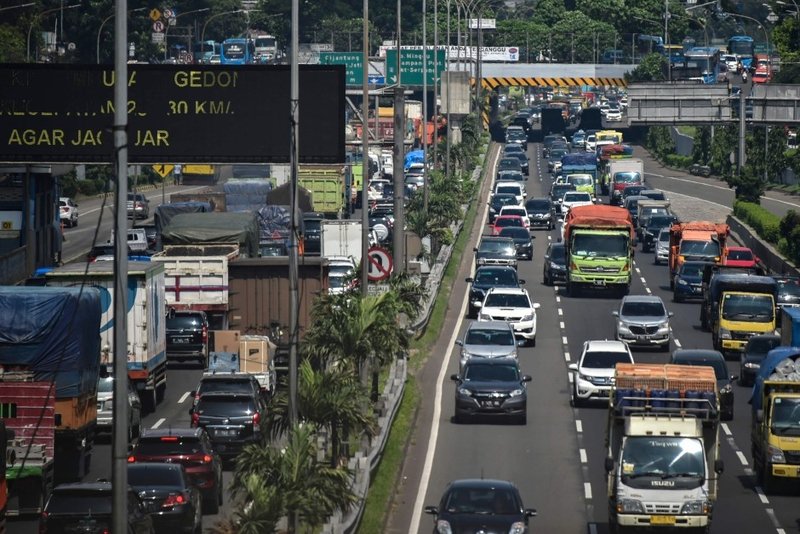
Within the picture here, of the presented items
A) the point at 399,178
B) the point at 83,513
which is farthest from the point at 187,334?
the point at 83,513

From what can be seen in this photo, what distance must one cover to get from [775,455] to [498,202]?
48740 millimetres

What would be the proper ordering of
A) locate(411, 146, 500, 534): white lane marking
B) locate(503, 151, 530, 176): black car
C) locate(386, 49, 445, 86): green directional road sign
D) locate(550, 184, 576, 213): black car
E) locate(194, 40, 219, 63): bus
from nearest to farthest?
locate(411, 146, 500, 534): white lane marking, locate(550, 184, 576, 213): black car, locate(503, 151, 530, 176): black car, locate(386, 49, 445, 86): green directional road sign, locate(194, 40, 219, 63): bus

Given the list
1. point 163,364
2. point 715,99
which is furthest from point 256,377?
point 715,99

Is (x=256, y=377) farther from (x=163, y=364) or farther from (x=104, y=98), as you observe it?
(x=104, y=98)

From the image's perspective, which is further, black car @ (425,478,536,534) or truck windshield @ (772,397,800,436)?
truck windshield @ (772,397,800,436)

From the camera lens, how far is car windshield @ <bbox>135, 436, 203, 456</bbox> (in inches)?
1021

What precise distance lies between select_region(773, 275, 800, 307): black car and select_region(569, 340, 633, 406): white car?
33.5 ft

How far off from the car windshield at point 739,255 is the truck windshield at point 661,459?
100 feet

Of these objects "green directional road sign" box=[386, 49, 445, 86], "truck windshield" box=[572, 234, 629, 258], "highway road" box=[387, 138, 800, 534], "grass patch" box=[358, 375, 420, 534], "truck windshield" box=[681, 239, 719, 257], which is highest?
"green directional road sign" box=[386, 49, 445, 86]

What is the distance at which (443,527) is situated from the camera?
76.2 feet

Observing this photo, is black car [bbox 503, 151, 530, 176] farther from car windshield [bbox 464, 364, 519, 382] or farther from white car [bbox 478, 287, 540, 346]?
car windshield [bbox 464, 364, 519, 382]

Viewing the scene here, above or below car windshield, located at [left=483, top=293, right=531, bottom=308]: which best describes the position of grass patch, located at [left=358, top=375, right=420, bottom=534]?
below

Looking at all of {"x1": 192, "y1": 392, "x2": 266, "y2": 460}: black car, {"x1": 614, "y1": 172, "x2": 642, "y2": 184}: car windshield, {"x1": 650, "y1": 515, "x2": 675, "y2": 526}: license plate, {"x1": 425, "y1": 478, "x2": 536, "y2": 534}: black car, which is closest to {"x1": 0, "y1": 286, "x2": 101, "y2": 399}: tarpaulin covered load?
{"x1": 192, "y1": 392, "x2": 266, "y2": 460}: black car

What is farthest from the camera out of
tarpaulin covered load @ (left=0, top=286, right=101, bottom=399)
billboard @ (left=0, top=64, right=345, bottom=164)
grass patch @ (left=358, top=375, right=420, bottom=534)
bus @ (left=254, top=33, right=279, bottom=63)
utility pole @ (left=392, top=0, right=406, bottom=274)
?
bus @ (left=254, top=33, right=279, bottom=63)
